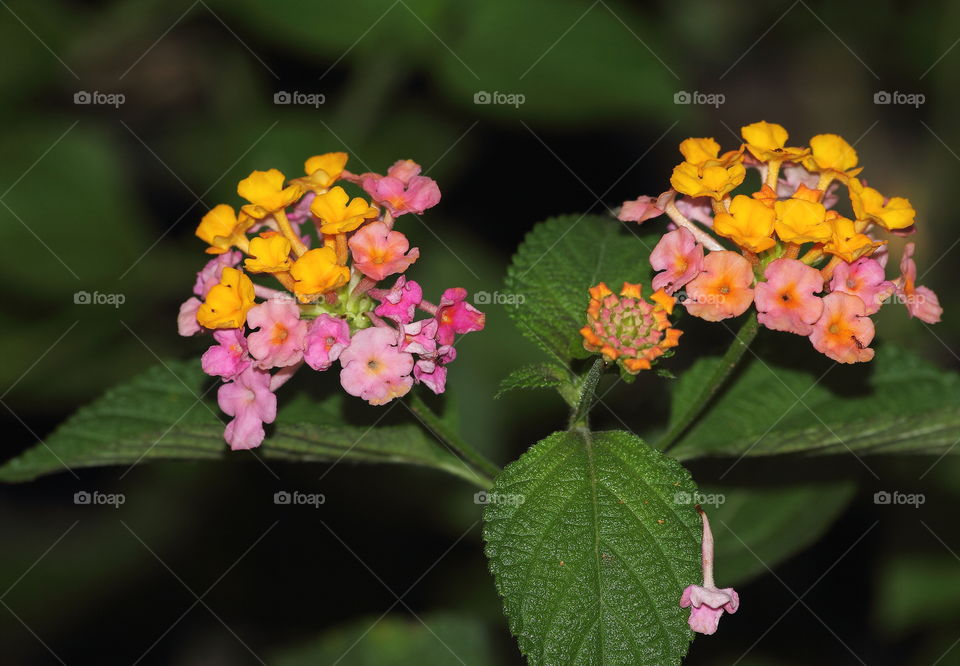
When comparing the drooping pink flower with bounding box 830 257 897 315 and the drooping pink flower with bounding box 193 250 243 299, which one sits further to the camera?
the drooping pink flower with bounding box 193 250 243 299

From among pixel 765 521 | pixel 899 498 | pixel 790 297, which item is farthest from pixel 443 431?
pixel 899 498

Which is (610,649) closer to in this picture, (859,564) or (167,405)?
(167,405)

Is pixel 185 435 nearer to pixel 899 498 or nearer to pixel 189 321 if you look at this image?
pixel 189 321

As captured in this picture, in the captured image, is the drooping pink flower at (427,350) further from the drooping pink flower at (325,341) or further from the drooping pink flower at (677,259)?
the drooping pink flower at (677,259)

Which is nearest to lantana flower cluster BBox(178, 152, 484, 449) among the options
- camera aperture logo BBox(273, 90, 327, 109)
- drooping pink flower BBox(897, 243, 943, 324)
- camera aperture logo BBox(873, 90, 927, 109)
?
drooping pink flower BBox(897, 243, 943, 324)

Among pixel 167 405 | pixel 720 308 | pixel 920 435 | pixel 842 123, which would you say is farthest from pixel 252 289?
pixel 842 123

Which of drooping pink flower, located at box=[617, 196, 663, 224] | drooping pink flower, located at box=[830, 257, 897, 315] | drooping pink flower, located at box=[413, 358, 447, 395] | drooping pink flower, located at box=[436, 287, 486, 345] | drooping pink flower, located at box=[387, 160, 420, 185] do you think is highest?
drooping pink flower, located at box=[387, 160, 420, 185]

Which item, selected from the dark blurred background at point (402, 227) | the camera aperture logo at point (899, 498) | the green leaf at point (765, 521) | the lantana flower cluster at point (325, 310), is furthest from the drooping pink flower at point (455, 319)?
the camera aperture logo at point (899, 498)

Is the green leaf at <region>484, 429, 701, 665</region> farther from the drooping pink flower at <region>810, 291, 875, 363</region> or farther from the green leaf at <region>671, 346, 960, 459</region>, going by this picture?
the green leaf at <region>671, 346, 960, 459</region>
